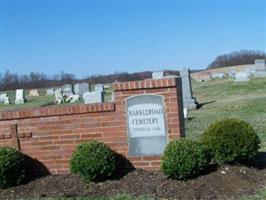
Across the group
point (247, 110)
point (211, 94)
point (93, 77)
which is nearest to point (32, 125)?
point (247, 110)

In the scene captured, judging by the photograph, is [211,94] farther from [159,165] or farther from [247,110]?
[159,165]

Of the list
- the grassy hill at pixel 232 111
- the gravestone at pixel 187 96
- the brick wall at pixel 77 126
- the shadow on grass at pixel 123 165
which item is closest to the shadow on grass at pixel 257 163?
the brick wall at pixel 77 126

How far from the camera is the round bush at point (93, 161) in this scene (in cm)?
827

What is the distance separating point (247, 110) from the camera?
19797 millimetres

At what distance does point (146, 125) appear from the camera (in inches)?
345

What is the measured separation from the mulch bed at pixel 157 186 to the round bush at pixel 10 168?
5.1 inches

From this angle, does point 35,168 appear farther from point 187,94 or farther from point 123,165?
point 187,94

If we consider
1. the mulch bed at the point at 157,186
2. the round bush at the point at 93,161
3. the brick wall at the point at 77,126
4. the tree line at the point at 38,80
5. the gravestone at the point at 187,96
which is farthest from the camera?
the tree line at the point at 38,80

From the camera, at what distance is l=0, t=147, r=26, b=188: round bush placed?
28.1 ft

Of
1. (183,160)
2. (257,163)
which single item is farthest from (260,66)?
(183,160)

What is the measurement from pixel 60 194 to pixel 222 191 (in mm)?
2478

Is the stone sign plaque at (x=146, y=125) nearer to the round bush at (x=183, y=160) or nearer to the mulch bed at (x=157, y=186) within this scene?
the mulch bed at (x=157, y=186)

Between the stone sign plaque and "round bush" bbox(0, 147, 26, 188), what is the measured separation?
191 cm

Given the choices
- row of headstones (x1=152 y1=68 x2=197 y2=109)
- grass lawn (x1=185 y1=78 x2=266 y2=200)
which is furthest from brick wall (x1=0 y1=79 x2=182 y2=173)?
row of headstones (x1=152 y1=68 x2=197 y2=109)
